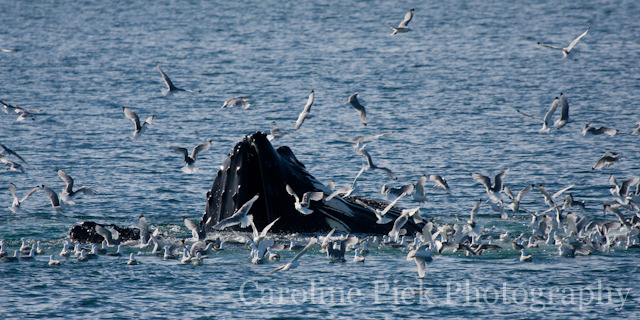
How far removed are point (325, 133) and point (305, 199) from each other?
14.6 meters

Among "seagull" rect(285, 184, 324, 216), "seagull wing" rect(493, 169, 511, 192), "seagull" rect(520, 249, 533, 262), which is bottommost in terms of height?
"seagull" rect(520, 249, 533, 262)

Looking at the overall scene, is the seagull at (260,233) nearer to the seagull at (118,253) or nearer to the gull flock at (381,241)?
the gull flock at (381,241)

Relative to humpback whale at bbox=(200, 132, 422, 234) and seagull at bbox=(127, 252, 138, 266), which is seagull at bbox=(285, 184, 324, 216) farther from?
seagull at bbox=(127, 252, 138, 266)

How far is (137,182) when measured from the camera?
23375 mm

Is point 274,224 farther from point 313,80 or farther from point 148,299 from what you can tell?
point 313,80

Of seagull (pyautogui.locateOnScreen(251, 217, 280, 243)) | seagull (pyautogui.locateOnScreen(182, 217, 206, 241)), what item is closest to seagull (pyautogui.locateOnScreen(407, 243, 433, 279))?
seagull (pyautogui.locateOnScreen(251, 217, 280, 243))

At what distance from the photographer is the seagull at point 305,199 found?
15.3 meters

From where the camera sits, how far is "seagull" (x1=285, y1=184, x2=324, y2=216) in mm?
15348

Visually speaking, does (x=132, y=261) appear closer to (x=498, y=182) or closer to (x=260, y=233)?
(x=260, y=233)

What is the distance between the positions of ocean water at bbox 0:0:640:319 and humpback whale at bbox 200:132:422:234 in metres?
0.69

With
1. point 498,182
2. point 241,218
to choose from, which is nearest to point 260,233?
point 241,218

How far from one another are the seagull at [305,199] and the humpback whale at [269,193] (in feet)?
1.11

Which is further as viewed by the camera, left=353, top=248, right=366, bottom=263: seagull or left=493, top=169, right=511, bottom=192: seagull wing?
left=493, top=169, right=511, bottom=192: seagull wing

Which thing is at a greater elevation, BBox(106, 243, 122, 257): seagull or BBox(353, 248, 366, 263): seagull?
BBox(353, 248, 366, 263): seagull
